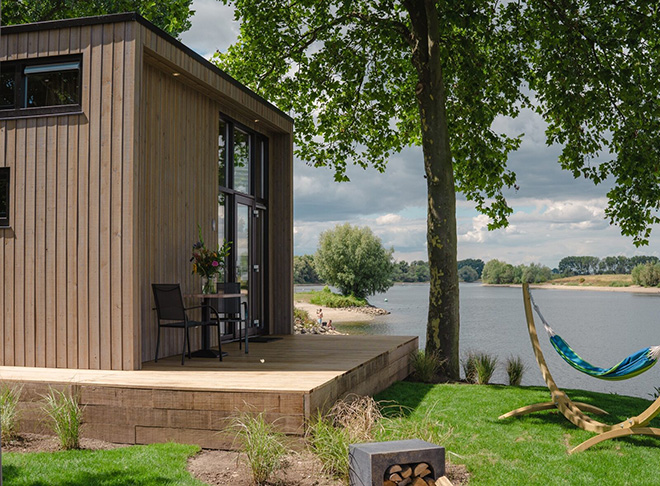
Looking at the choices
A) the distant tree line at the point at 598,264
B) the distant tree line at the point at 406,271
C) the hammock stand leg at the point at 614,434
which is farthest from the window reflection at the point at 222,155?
the distant tree line at the point at 598,264

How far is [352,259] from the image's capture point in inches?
1521

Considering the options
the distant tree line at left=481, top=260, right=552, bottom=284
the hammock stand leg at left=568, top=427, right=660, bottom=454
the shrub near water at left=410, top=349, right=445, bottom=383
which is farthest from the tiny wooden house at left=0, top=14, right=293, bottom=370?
the distant tree line at left=481, top=260, right=552, bottom=284

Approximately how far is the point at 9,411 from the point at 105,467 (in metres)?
1.24

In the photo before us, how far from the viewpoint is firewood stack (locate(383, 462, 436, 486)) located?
A: 3.79 meters

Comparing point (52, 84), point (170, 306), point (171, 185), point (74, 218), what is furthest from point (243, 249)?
point (52, 84)

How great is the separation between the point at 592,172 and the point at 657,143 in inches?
53.0

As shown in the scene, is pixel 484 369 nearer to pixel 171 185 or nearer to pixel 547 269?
pixel 171 185

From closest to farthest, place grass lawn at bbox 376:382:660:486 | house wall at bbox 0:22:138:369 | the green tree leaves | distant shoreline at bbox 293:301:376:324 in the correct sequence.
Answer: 1. grass lawn at bbox 376:382:660:486
2. house wall at bbox 0:22:138:369
3. distant shoreline at bbox 293:301:376:324
4. the green tree leaves

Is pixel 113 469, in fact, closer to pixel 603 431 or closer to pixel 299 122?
pixel 603 431

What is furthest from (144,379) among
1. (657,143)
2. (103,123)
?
(657,143)

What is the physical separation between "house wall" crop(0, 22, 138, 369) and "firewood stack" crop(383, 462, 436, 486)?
3065 millimetres

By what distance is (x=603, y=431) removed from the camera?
206 inches

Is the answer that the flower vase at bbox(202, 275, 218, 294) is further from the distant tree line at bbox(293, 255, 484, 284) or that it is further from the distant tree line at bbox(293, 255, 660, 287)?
the distant tree line at bbox(293, 255, 484, 284)

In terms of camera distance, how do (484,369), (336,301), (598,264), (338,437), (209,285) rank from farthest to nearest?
1. (598,264)
2. (336,301)
3. (484,369)
4. (209,285)
5. (338,437)
